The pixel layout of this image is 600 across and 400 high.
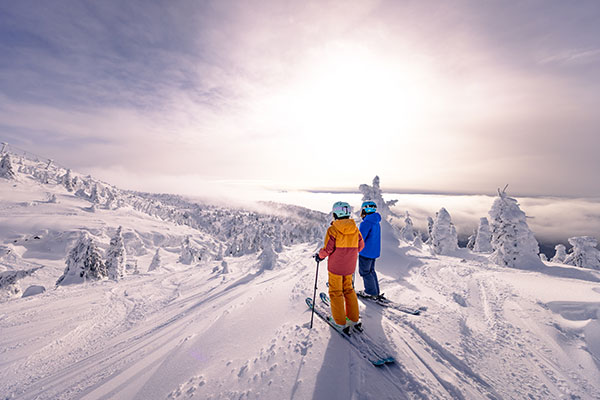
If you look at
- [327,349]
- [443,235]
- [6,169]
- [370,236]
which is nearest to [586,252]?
[443,235]

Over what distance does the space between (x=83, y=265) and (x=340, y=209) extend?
32.1m

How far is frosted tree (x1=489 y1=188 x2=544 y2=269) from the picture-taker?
19062mm

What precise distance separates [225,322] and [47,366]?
573 cm

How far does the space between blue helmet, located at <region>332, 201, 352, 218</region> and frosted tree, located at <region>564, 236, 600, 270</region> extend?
3996 cm

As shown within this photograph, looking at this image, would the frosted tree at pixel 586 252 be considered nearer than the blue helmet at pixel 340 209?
No

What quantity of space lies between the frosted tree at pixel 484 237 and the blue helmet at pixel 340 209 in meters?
46.4

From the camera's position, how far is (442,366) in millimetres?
3707

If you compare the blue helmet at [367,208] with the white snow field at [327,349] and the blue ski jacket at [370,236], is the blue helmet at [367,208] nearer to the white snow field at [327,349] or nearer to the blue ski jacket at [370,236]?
the blue ski jacket at [370,236]

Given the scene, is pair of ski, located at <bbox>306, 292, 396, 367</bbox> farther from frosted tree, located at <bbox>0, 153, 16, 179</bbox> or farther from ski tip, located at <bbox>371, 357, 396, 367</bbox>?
frosted tree, located at <bbox>0, 153, 16, 179</bbox>

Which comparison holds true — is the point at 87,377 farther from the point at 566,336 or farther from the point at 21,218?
the point at 21,218

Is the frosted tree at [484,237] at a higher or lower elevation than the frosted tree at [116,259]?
higher

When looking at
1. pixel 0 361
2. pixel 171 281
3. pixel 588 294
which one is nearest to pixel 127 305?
pixel 0 361

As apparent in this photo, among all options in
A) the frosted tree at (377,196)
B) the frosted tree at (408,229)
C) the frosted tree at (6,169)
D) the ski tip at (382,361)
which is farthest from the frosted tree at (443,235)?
Answer: the frosted tree at (6,169)

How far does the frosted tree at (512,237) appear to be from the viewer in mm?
19062
